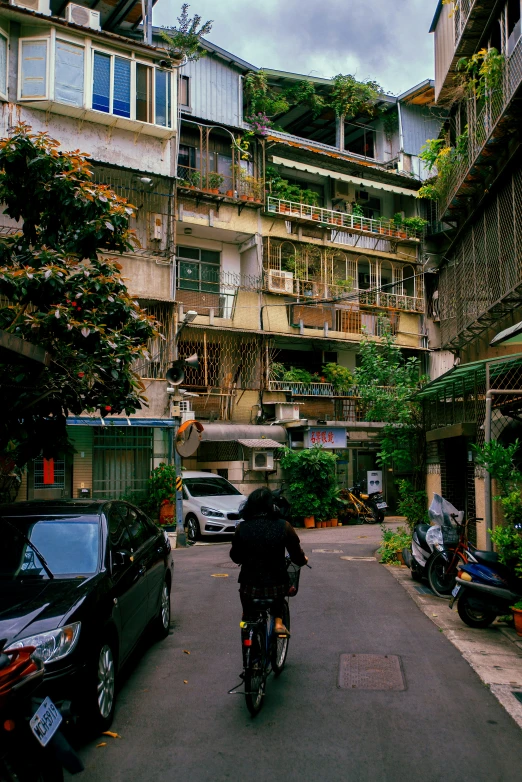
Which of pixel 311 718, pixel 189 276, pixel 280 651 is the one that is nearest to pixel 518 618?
pixel 280 651

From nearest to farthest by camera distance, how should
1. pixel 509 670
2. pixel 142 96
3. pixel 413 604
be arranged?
pixel 509 670 < pixel 413 604 < pixel 142 96

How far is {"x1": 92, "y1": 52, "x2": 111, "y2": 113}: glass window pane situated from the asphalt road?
15853 mm

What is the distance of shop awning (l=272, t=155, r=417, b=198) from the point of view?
26828mm

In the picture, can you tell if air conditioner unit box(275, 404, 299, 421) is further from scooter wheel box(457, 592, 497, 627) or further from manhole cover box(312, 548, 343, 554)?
scooter wheel box(457, 592, 497, 627)

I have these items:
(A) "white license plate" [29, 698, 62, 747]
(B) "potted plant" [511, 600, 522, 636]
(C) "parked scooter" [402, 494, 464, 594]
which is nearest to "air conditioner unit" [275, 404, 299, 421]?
(C) "parked scooter" [402, 494, 464, 594]

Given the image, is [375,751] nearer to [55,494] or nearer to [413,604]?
[413,604]

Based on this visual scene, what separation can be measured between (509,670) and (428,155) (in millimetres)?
12323

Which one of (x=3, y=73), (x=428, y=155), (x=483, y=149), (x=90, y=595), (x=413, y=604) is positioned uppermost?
(x=3, y=73)

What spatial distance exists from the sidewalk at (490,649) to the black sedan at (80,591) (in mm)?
3098

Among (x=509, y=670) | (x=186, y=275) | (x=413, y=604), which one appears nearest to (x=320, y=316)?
(x=186, y=275)

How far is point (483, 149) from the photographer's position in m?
12.5

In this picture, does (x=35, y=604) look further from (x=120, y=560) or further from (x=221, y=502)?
(x=221, y=502)

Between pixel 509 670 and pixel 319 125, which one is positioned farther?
pixel 319 125

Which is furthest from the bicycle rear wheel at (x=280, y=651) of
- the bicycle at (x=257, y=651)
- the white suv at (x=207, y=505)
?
the white suv at (x=207, y=505)
